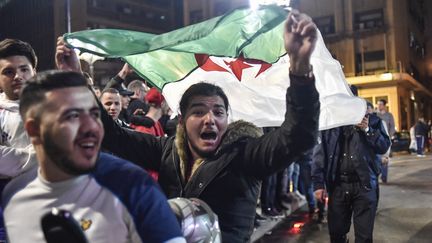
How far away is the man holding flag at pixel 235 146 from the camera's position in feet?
7.73

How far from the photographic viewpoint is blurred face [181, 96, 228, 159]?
268 cm

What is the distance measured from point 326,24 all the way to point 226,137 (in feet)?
118

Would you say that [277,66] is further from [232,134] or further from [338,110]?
[232,134]

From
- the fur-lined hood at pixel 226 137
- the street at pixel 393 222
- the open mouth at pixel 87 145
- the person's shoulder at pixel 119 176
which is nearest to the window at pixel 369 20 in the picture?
the street at pixel 393 222

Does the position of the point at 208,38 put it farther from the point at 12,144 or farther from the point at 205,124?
the point at 12,144

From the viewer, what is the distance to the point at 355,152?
202 inches

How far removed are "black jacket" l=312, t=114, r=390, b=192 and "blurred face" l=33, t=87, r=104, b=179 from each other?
12.9 feet

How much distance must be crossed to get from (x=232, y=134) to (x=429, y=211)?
6.81 meters

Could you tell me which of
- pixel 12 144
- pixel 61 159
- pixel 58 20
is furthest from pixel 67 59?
pixel 58 20

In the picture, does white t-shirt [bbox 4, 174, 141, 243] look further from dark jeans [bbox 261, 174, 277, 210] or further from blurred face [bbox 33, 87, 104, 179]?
dark jeans [bbox 261, 174, 277, 210]

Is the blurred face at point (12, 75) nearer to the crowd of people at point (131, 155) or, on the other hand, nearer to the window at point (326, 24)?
the crowd of people at point (131, 155)

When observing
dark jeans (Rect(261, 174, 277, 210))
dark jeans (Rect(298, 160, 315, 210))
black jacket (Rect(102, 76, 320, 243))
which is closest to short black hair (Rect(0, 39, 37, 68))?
black jacket (Rect(102, 76, 320, 243))

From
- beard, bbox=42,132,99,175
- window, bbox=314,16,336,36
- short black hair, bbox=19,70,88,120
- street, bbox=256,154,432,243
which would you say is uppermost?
window, bbox=314,16,336,36

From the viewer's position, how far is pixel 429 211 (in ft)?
27.1
